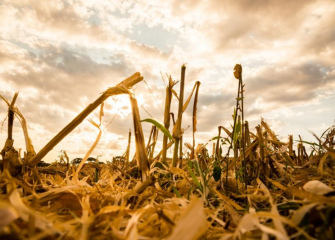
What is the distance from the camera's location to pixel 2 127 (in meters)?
1.40

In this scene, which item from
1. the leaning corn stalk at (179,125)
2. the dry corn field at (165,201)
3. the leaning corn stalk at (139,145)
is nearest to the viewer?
the dry corn field at (165,201)

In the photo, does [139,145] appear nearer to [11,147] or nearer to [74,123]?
[74,123]

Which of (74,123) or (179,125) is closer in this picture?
(74,123)

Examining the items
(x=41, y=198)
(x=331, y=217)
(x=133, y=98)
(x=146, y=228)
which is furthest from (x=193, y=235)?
(x=133, y=98)

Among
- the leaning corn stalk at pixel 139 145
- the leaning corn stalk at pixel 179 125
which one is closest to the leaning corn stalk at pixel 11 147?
the leaning corn stalk at pixel 139 145

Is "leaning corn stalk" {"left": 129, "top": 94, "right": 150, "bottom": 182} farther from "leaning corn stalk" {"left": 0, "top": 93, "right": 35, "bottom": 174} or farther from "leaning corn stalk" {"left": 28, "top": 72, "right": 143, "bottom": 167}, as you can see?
"leaning corn stalk" {"left": 0, "top": 93, "right": 35, "bottom": 174}

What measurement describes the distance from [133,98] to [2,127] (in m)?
0.76

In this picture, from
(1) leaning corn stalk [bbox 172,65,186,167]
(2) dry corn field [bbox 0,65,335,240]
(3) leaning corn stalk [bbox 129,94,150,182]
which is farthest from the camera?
(1) leaning corn stalk [bbox 172,65,186,167]

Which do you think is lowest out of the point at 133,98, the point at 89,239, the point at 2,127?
the point at 89,239

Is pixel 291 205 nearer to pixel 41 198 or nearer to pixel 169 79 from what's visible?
pixel 41 198

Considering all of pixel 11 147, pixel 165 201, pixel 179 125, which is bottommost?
pixel 165 201

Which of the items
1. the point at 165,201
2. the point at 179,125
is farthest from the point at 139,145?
the point at 179,125

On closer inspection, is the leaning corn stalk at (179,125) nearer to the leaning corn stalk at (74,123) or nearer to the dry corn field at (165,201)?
the dry corn field at (165,201)

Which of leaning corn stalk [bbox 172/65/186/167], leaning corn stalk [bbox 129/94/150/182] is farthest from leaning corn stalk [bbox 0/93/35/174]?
leaning corn stalk [bbox 172/65/186/167]
